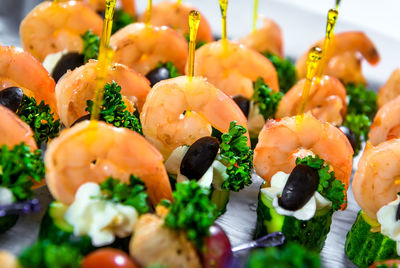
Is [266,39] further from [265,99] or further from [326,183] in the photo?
[326,183]

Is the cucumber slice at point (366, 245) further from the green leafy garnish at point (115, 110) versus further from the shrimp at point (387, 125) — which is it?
the green leafy garnish at point (115, 110)

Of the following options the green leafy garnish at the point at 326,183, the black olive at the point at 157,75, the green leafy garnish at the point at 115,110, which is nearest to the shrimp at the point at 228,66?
the black olive at the point at 157,75

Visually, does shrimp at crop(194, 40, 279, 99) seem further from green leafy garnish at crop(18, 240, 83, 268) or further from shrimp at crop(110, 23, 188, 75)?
green leafy garnish at crop(18, 240, 83, 268)

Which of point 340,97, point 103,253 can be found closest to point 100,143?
point 103,253

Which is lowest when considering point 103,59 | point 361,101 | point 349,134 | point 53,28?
point 361,101

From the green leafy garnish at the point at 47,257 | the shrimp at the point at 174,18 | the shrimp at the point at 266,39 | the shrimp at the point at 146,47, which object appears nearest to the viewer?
the green leafy garnish at the point at 47,257

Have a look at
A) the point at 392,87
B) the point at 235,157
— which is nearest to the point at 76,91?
the point at 235,157

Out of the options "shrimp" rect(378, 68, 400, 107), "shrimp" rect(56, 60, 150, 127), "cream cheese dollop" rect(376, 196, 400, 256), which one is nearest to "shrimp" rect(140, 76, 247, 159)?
"shrimp" rect(56, 60, 150, 127)
